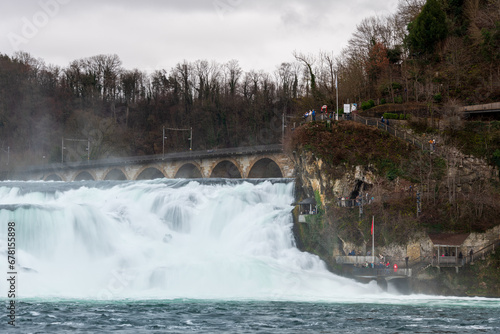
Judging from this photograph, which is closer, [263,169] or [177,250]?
[177,250]

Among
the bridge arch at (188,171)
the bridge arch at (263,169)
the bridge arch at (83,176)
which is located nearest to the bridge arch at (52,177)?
the bridge arch at (83,176)

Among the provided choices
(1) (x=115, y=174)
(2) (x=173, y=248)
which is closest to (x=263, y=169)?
(1) (x=115, y=174)

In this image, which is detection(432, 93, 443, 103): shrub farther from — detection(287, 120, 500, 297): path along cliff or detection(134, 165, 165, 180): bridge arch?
detection(134, 165, 165, 180): bridge arch

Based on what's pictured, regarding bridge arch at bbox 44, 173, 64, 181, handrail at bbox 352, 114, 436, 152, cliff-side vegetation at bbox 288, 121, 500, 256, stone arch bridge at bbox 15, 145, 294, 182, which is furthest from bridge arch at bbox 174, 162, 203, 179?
handrail at bbox 352, 114, 436, 152

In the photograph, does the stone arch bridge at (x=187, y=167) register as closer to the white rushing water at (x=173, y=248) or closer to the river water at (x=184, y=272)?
the river water at (x=184, y=272)

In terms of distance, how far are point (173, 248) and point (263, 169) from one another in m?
31.8

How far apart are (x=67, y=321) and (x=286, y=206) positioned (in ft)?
91.0

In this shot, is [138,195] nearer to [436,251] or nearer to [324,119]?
[324,119]

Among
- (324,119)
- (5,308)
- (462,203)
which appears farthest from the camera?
(324,119)

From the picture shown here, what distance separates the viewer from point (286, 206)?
57656 millimetres

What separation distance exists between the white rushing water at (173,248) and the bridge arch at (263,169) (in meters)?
18.2

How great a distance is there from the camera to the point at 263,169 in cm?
8294

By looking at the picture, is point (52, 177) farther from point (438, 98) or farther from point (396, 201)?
point (396, 201)

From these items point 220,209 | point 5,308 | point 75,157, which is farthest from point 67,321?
point 75,157
